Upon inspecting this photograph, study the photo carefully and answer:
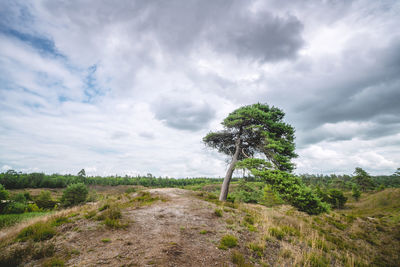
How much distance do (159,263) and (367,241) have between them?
1474 centimetres

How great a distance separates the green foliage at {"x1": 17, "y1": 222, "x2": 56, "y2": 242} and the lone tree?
467 inches

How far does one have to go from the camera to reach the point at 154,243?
5.34 metres

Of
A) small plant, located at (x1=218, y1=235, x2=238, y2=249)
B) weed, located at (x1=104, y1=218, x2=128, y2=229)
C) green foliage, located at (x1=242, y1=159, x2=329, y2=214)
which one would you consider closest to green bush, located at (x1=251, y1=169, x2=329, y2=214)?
green foliage, located at (x1=242, y1=159, x2=329, y2=214)

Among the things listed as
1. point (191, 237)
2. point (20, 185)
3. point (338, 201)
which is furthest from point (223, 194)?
point (20, 185)

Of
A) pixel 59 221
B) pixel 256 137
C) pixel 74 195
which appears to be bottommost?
pixel 74 195

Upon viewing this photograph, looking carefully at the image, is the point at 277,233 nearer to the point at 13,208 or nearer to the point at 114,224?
the point at 114,224

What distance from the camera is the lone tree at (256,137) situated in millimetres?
11578

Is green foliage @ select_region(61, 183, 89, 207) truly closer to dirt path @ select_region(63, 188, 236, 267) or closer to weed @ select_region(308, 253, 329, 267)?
dirt path @ select_region(63, 188, 236, 267)

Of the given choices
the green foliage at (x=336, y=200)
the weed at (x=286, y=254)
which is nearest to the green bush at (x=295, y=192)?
the weed at (x=286, y=254)

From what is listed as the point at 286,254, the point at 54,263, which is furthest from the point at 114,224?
the point at 286,254

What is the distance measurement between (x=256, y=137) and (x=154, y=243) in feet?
40.6

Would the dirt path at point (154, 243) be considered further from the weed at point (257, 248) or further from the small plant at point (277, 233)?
the small plant at point (277, 233)

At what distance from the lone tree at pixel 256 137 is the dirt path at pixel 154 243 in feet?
22.1

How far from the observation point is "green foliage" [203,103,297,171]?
11.6m
